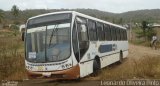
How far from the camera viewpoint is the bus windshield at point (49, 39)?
14.2 metres

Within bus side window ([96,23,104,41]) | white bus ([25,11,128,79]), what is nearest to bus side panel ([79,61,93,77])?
white bus ([25,11,128,79])

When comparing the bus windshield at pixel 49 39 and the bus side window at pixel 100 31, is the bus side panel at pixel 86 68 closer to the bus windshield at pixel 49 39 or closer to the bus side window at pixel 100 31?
the bus windshield at pixel 49 39

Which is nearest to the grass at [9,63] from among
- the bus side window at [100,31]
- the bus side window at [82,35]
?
the bus side window at [82,35]

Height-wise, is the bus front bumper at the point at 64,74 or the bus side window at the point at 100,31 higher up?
the bus side window at the point at 100,31

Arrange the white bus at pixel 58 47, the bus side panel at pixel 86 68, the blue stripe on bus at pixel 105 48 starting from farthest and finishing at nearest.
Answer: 1. the blue stripe on bus at pixel 105 48
2. the bus side panel at pixel 86 68
3. the white bus at pixel 58 47

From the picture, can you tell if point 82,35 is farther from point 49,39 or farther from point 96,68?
point 96,68

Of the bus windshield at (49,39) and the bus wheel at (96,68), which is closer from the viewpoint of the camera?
the bus windshield at (49,39)

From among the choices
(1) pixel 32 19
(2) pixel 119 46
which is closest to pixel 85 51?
(1) pixel 32 19

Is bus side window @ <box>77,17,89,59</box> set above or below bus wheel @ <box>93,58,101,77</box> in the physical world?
above

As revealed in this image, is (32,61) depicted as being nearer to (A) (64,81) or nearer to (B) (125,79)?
(A) (64,81)

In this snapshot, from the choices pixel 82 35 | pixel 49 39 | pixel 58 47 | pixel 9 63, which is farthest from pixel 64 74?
pixel 9 63

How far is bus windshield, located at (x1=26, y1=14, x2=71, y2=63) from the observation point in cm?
1422

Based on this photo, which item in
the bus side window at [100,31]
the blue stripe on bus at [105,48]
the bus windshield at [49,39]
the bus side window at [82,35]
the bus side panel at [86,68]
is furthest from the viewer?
the bus side window at [100,31]

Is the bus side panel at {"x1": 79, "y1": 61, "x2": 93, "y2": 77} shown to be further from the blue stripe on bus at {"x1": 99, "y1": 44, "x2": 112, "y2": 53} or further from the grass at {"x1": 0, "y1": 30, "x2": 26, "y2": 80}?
the grass at {"x1": 0, "y1": 30, "x2": 26, "y2": 80}
